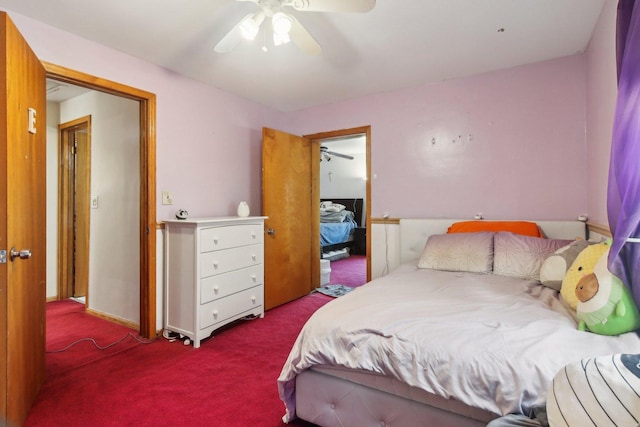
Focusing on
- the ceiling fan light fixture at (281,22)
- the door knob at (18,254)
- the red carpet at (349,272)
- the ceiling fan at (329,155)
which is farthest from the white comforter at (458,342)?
the ceiling fan at (329,155)

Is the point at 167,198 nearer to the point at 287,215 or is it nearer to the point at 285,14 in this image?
the point at 287,215

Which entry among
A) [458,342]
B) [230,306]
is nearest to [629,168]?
[458,342]

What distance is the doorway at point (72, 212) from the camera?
3404 mm

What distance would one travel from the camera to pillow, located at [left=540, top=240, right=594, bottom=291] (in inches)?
62.6

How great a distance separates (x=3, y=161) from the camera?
126 centimetres

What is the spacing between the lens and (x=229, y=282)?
2562 millimetres

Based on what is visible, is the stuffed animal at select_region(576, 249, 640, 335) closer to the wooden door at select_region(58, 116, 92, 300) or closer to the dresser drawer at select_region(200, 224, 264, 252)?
the dresser drawer at select_region(200, 224, 264, 252)

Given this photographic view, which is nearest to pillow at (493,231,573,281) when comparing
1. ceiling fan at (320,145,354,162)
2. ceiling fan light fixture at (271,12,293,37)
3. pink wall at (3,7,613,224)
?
pink wall at (3,7,613,224)

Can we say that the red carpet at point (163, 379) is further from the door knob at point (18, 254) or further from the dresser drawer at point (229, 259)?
the door knob at point (18, 254)

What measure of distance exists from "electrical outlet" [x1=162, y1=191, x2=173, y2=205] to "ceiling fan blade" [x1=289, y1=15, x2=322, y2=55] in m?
1.60

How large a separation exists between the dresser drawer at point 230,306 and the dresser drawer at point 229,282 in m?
0.04

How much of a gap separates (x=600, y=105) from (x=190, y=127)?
9.98ft

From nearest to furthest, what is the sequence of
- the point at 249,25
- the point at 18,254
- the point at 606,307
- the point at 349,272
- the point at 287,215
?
the point at 606,307, the point at 18,254, the point at 249,25, the point at 287,215, the point at 349,272

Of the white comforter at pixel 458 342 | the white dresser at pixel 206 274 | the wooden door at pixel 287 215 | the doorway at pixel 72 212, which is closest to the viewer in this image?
the white comforter at pixel 458 342
